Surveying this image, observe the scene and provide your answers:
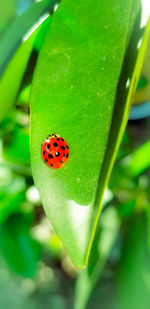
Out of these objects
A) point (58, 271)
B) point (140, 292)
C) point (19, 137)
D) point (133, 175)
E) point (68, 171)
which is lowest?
point (58, 271)

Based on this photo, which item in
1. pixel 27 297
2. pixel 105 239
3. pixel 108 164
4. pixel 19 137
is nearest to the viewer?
pixel 108 164

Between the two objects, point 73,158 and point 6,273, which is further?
point 6,273

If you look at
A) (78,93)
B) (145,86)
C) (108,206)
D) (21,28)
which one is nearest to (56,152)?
(78,93)

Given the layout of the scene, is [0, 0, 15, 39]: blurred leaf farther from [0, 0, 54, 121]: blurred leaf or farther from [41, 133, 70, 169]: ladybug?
[41, 133, 70, 169]: ladybug

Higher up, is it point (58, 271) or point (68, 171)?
point (68, 171)

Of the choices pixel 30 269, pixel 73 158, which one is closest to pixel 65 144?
pixel 73 158

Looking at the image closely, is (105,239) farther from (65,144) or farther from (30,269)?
(65,144)

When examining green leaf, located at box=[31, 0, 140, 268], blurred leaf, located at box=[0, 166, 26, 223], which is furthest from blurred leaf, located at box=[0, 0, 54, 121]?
blurred leaf, located at box=[0, 166, 26, 223]

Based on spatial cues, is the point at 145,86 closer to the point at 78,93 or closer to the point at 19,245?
the point at 78,93
